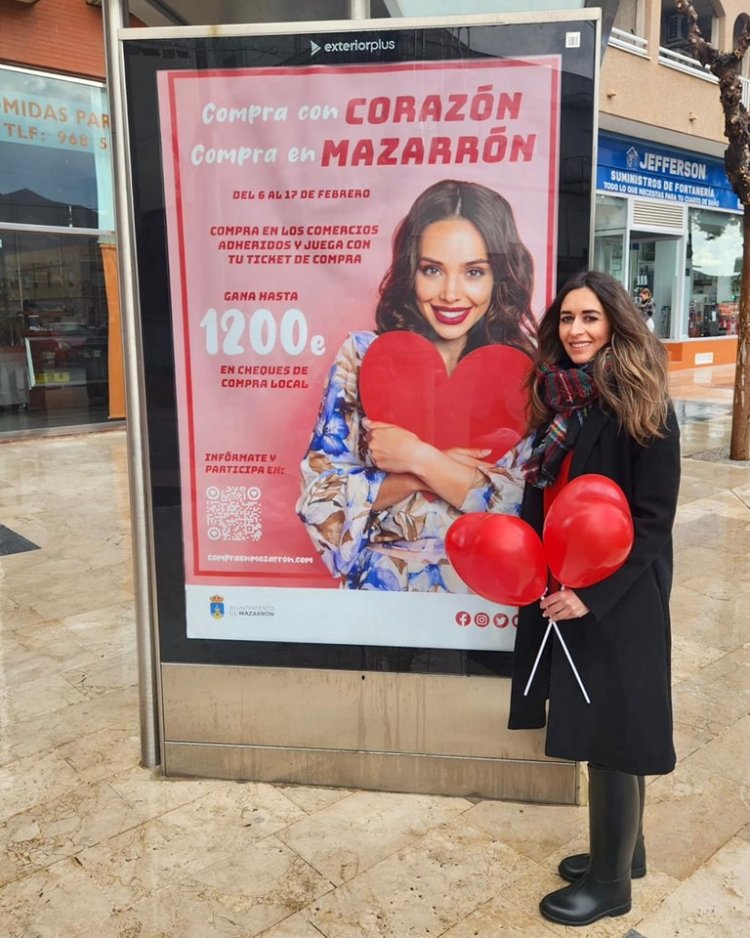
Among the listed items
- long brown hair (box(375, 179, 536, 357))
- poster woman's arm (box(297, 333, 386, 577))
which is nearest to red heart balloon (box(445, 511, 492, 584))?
poster woman's arm (box(297, 333, 386, 577))

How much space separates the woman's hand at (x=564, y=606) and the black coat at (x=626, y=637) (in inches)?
0.8

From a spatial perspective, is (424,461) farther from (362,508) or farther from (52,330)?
(52,330)

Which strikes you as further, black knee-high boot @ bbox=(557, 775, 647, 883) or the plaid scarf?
black knee-high boot @ bbox=(557, 775, 647, 883)

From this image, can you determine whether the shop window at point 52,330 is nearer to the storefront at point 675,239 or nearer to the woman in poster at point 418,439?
the storefront at point 675,239

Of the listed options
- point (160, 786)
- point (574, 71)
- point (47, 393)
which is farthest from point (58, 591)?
point (47, 393)

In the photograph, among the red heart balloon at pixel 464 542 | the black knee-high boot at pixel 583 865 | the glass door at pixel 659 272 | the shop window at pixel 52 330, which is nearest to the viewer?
the red heart balloon at pixel 464 542

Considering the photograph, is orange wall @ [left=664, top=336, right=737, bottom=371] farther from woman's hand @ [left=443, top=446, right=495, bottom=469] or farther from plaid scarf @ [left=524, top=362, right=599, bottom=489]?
plaid scarf @ [left=524, top=362, right=599, bottom=489]

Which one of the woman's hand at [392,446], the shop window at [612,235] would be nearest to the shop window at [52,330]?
the shop window at [612,235]

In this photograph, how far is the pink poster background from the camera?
260 cm

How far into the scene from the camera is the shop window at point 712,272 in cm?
1911

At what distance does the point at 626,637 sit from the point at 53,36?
1180cm

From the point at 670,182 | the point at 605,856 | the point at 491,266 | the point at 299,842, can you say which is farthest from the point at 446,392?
the point at 670,182

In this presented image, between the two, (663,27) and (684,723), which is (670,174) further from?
(684,723)

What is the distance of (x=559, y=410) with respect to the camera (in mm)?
2268
